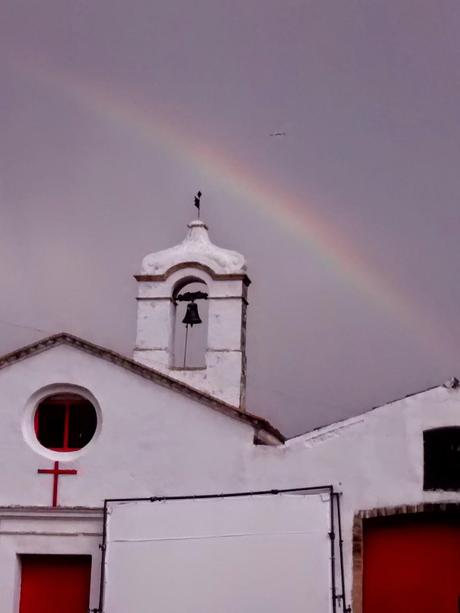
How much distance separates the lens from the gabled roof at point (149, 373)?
1912cm

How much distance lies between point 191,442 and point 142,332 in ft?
12.2

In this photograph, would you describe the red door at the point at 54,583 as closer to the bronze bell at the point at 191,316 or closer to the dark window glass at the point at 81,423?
the dark window glass at the point at 81,423

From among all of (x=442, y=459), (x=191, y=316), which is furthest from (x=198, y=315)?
(x=442, y=459)

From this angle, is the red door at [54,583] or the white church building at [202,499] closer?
the white church building at [202,499]

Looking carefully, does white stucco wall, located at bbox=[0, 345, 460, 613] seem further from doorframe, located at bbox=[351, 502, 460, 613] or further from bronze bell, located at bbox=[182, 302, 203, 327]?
bronze bell, located at bbox=[182, 302, 203, 327]

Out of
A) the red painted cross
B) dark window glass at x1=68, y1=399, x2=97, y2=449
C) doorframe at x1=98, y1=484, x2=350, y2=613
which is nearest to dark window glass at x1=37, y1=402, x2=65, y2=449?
dark window glass at x1=68, y1=399, x2=97, y2=449

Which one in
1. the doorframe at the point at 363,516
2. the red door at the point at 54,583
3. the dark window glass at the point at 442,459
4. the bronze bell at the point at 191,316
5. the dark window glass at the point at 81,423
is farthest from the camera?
Result: the bronze bell at the point at 191,316

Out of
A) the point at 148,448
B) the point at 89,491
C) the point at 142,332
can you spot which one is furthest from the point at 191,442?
the point at 142,332

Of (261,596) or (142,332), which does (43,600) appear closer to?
(261,596)

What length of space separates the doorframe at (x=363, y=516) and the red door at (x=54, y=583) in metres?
5.15

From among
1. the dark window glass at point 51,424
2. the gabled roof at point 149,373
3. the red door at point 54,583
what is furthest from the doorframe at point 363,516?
the dark window glass at point 51,424

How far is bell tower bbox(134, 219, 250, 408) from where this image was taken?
71.1 ft

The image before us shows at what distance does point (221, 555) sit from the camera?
18281mm

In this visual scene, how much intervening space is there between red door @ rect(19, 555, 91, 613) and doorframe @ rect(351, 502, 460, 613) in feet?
16.9
